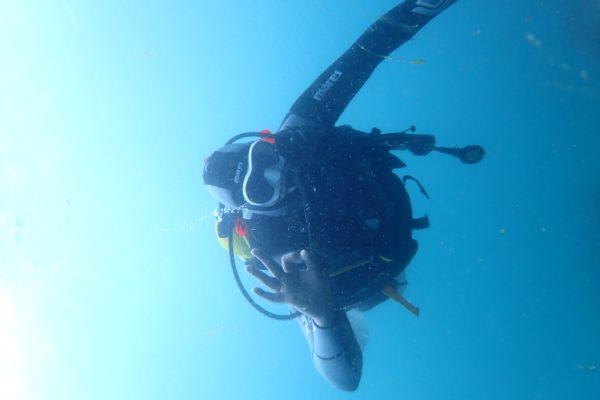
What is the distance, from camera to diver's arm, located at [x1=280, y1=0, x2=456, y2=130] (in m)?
3.31

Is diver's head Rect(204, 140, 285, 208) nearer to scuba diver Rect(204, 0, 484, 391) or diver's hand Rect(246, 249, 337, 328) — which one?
scuba diver Rect(204, 0, 484, 391)

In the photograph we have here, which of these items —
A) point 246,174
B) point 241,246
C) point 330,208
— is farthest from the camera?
point 241,246

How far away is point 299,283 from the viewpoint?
2.33 metres

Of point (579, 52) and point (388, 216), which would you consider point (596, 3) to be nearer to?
point (579, 52)

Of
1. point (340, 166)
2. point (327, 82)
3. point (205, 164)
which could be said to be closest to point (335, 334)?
point (340, 166)

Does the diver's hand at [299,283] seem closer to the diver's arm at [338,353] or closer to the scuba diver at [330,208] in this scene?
the scuba diver at [330,208]

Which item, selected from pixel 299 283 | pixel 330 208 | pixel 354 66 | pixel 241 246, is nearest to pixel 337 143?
pixel 330 208

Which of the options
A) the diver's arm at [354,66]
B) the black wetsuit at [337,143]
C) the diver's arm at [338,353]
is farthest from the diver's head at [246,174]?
the diver's arm at [338,353]

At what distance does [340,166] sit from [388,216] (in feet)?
1.75

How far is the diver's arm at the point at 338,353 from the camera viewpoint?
267cm

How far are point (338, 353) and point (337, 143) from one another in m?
1.58

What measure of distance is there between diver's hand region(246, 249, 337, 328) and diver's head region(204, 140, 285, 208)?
56cm

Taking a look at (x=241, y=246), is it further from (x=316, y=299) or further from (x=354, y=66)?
(x=354, y=66)

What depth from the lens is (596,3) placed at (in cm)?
1266
